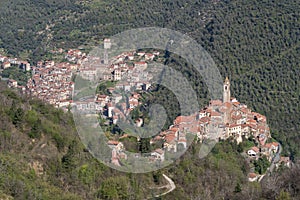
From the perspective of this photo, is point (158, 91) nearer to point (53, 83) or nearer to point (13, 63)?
point (53, 83)

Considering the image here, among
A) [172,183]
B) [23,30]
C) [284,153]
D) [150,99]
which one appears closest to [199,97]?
[150,99]

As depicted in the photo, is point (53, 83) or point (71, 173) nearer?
point (71, 173)

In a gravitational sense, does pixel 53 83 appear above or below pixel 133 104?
above

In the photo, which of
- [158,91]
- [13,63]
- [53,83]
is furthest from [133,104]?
[13,63]

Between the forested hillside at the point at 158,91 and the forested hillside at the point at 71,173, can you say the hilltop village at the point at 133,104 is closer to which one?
the forested hillside at the point at 158,91

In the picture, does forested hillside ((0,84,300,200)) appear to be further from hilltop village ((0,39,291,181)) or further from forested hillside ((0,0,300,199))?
hilltop village ((0,39,291,181))

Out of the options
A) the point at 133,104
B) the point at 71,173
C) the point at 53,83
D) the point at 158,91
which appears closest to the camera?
the point at 71,173

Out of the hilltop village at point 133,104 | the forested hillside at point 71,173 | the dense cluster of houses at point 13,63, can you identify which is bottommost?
the forested hillside at point 71,173

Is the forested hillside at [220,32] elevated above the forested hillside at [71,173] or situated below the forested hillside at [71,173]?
above

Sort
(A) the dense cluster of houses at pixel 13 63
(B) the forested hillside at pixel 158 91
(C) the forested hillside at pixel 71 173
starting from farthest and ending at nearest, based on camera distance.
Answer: (A) the dense cluster of houses at pixel 13 63 < (B) the forested hillside at pixel 158 91 < (C) the forested hillside at pixel 71 173

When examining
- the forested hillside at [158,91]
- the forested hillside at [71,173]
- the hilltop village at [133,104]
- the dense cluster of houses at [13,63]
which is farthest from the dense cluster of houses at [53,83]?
the forested hillside at [71,173]
